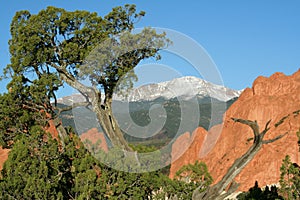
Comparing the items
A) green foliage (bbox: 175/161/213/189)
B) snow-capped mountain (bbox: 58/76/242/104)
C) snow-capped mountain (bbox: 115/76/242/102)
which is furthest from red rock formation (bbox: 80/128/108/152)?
green foliage (bbox: 175/161/213/189)

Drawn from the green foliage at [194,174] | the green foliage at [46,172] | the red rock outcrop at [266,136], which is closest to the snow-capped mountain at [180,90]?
the green foliage at [194,174]

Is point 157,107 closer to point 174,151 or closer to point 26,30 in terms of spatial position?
point 174,151

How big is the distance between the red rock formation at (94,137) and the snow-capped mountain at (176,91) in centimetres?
133

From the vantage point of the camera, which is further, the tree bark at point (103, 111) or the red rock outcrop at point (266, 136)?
the red rock outcrop at point (266, 136)

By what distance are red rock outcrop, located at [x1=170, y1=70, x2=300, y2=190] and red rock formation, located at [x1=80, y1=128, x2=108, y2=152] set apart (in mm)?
38328

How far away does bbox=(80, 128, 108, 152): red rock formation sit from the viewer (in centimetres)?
1339

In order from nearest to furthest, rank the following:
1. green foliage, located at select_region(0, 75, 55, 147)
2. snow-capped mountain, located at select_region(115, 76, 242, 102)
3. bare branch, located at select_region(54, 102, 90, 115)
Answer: snow-capped mountain, located at select_region(115, 76, 242, 102) → green foliage, located at select_region(0, 75, 55, 147) → bare branch, located at select_region(54, 102, 90, 115)

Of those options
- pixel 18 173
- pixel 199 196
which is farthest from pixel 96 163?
pixel 199 196

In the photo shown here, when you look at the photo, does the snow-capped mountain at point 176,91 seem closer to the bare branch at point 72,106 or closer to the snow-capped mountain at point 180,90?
the snow-capped mountain at point 180,90

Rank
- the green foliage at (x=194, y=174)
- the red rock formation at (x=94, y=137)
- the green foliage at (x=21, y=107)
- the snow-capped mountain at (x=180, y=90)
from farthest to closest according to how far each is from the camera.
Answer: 1. the green foliage at (x=21, y=107)
2. the red rock formation at (x=94, y=137)
3. the green foliage at (x=194, y=174)
4. the snow-capped mountain at (x=180, y=90)

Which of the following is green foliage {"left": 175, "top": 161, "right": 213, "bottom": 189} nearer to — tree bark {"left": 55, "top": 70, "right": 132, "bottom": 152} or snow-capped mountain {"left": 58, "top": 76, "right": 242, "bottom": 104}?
tree bark {"left": 55, "top": 70, "right": 132, "bottom": 152}

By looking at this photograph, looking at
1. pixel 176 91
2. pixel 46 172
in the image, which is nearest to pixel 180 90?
pixel 176 91

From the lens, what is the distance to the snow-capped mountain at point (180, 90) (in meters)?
13.0

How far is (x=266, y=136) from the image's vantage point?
217 feet
